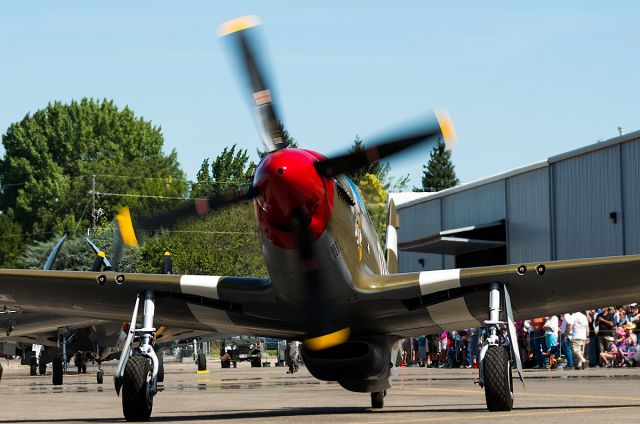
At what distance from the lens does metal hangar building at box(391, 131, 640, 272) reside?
132ft

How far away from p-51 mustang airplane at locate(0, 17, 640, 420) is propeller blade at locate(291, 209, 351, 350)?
15 millimetres

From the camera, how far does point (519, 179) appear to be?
161 ft

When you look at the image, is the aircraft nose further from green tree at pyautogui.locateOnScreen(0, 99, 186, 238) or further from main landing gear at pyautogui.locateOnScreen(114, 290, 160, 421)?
green tree at pyautogui.locateOnScreen(0, 99, 186, 238)

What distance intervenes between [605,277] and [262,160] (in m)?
4.87

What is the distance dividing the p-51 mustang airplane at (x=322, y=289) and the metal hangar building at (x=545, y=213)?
25.0 m

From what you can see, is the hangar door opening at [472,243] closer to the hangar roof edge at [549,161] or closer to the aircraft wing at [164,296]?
the hangar roof edge at [549,161]

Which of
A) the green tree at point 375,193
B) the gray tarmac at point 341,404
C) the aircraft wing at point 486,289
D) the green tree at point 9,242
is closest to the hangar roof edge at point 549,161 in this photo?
the gray tarmac at point 341,404

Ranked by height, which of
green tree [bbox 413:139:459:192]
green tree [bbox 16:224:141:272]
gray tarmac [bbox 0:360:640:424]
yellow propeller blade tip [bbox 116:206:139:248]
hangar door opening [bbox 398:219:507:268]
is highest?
green tree [bbox 413:139:459:192]

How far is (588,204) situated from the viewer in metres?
42.5

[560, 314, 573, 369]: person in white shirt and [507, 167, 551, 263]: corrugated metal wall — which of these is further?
[507, 167, 551, 263]: corrugated metal wall

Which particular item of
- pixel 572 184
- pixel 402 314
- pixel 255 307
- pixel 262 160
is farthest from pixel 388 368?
pixel 572 184

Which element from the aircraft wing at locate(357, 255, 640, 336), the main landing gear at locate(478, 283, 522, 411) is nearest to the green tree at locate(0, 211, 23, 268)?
the aircraft wing at locate(357, 255, 640, 336)

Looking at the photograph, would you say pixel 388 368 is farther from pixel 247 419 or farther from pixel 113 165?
pixel 113 165

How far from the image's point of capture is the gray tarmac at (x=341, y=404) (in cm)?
1334
